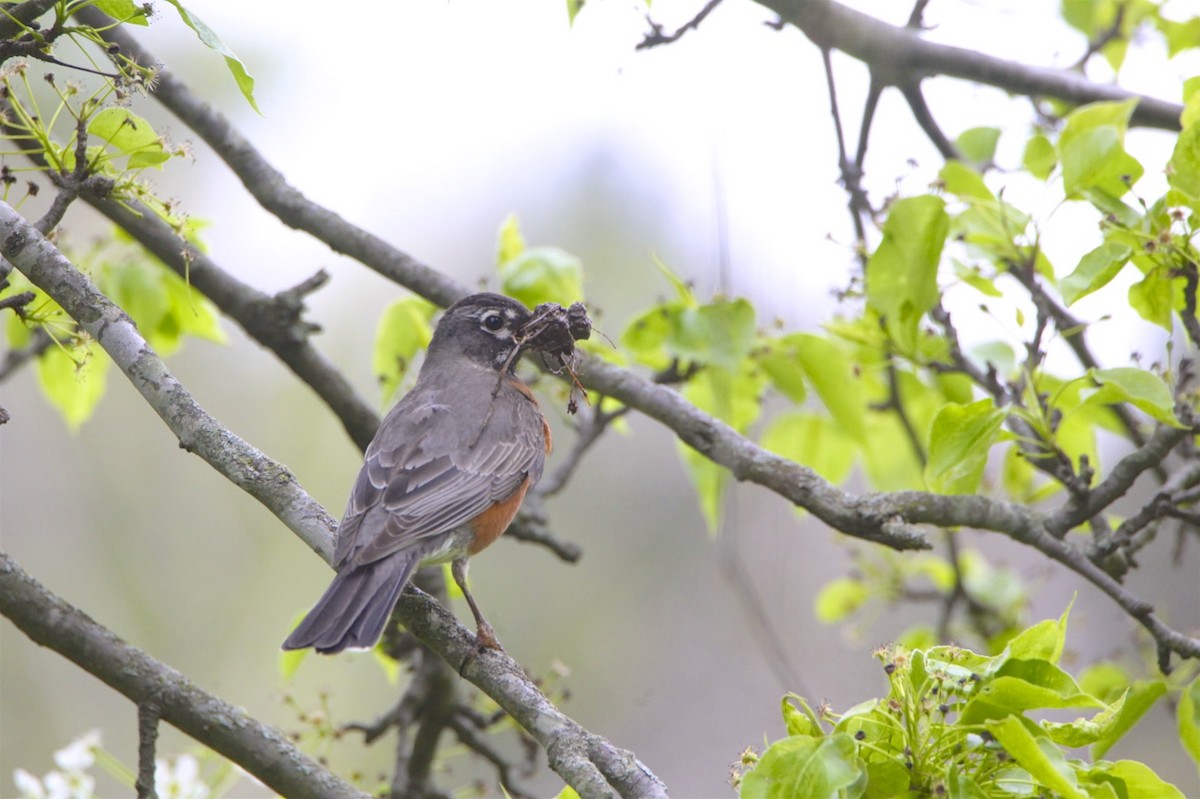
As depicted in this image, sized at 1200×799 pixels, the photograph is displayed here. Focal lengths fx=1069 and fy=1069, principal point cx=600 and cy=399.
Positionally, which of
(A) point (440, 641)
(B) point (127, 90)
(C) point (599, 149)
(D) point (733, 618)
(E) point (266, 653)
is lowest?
(A) point (440, 641)

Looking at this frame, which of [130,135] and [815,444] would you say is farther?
[815,444]

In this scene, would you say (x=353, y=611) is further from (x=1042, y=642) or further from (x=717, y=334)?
(x=1042, y=642)

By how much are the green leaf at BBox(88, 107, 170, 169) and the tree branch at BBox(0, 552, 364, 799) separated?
1241mm

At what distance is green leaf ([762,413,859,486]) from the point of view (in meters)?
4.09

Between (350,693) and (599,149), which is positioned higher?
(599,149)

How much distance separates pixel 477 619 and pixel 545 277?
1217mm

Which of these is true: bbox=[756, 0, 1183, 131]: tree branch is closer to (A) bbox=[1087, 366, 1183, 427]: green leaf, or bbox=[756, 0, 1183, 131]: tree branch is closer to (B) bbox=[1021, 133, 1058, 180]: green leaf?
(B) bbox=[1021, 133, 1058, 180]: green leaf

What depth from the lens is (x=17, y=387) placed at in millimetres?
9547

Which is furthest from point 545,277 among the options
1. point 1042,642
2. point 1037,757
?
point 1037,757

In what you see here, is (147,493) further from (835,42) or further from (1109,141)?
(1109,141)

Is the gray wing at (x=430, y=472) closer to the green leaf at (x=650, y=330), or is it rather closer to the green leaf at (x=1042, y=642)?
the green leaf at (x=650, y=330)

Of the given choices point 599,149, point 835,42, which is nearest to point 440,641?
point 835,42

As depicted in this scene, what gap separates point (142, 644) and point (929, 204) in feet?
26.0

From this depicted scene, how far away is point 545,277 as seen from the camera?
3760mm
